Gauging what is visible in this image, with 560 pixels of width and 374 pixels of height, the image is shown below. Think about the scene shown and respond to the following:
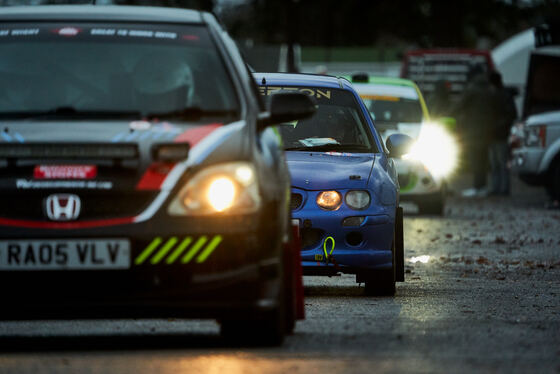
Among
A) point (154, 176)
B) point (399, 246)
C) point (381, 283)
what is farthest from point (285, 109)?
point (399, 246)

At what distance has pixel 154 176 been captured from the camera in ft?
23.1

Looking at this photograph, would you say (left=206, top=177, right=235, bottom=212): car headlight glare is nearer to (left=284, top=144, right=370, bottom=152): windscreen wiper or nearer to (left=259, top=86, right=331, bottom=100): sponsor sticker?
(left=284, top=144, right=370, bottom=152): windscreen wiper

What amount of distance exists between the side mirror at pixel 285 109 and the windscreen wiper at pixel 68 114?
634mm

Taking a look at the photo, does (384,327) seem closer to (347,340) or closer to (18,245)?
(347,340)

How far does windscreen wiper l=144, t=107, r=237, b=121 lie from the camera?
7.54 metres

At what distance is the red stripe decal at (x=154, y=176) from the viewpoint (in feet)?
23.0

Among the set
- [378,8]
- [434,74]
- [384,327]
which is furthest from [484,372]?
[378,8]

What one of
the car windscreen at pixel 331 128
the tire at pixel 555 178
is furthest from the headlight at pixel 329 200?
the tire at pixel 555 178

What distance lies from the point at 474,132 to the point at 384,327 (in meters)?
19.0

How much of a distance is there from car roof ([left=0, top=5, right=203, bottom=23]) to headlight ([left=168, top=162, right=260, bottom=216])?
1.28 m

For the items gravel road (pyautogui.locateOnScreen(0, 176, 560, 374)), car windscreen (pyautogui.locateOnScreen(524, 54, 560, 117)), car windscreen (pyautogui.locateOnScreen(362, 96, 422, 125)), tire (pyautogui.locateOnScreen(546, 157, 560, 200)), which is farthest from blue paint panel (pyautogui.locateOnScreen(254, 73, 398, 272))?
car windscreen (pyautogui.locateOnScreen(524, 54, 560, 117))

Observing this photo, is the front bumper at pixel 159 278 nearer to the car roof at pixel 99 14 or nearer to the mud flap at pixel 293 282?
the mud flap at pixel 293 282

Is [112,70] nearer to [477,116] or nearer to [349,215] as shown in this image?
[349,215]

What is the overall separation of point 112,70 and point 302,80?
460cm
